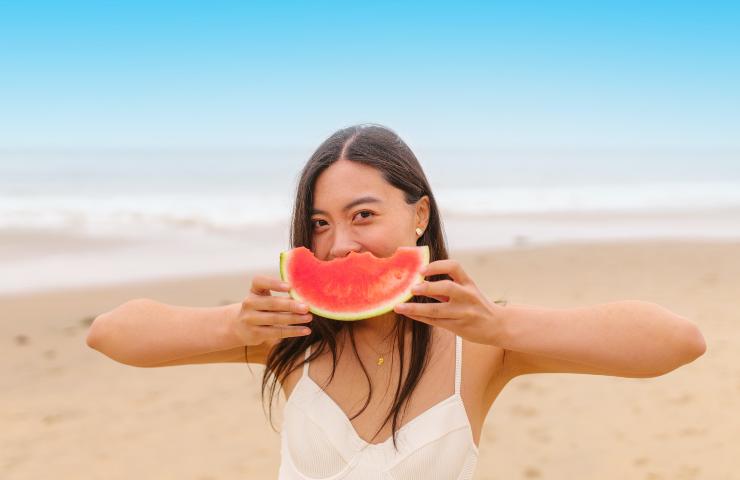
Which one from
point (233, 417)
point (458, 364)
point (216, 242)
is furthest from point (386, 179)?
point (216, 242)

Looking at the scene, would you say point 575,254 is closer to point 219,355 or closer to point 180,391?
point 180,391

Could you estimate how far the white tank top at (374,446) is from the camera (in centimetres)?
220

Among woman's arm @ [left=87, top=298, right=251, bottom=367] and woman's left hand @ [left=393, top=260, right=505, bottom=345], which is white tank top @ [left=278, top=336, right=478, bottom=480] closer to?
woman's arm @ [left=87, top=298, right=251, bottom=367]

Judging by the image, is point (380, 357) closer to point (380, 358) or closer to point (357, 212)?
point (380, 358)

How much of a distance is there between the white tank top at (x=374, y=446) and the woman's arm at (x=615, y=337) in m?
0.43

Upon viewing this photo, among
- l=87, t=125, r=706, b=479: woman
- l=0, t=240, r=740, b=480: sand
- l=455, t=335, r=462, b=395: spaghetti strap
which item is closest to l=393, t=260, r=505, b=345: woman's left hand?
l=87, t=125, r=706, b=479: woman

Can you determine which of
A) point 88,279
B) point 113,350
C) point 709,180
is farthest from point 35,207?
point 709,180

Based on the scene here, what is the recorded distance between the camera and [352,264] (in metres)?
2.19

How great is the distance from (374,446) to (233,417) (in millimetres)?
3795

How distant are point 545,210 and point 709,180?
13.9m

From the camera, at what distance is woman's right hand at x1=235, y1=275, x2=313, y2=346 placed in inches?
72.4

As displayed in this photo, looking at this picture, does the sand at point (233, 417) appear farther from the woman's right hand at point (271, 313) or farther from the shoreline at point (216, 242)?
the woman's right hand at point (271, 313)

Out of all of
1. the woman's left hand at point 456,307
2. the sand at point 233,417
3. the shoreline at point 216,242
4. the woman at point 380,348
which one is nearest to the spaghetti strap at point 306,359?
the woman at point 380,348

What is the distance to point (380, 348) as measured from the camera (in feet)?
7.97
